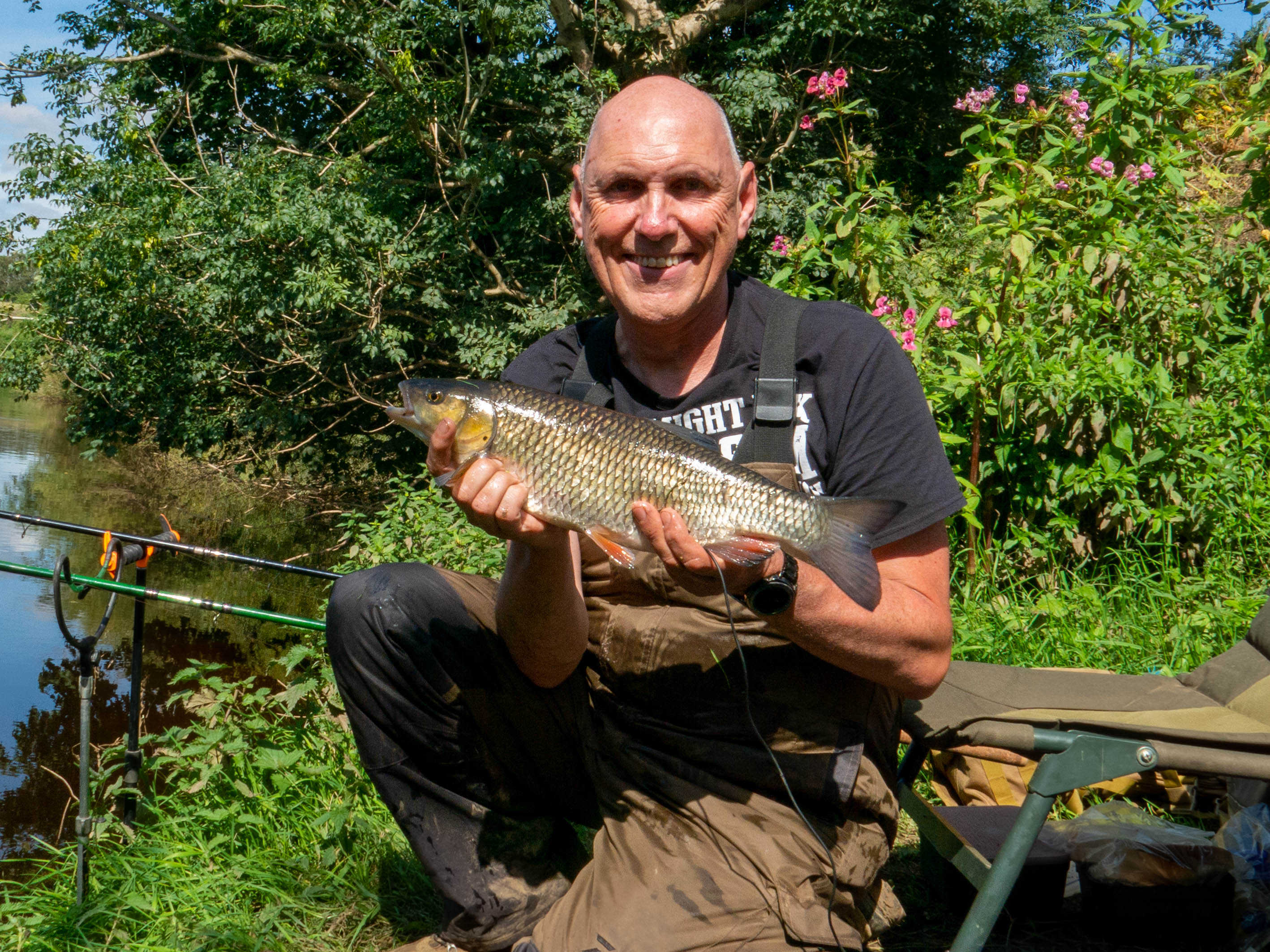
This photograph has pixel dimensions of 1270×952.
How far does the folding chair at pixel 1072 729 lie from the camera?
1765mm

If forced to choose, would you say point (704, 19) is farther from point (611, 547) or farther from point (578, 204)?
point (611, 547)

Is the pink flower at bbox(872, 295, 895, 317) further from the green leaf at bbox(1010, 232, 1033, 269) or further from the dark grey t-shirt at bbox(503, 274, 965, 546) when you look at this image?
the dark grey t-shirt at bbox(503, 274, 965, 546)

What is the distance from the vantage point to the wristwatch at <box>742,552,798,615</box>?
1.77 metres

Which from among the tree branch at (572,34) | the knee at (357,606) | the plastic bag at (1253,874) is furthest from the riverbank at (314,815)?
the tree branch at (572,34)

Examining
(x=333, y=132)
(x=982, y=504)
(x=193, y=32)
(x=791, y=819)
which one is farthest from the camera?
(x=193, y=32)

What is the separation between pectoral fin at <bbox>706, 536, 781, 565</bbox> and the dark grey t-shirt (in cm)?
22

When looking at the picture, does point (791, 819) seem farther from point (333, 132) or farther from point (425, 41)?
point (333, 132)

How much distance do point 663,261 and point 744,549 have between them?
2.44ft

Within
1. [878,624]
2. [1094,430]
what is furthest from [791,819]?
[1094,430]

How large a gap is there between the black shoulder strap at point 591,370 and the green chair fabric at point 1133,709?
0.91 m

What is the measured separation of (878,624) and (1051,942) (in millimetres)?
1107

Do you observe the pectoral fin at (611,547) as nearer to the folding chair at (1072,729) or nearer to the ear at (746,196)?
the folding chair at (1072,729)

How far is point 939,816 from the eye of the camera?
2285mm

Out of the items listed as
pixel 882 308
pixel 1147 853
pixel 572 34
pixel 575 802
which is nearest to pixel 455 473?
pixel 575 802
